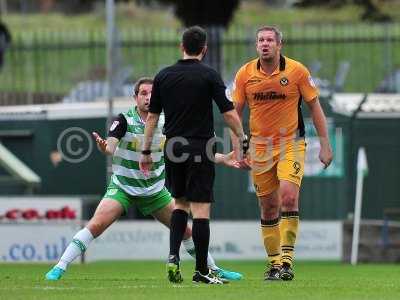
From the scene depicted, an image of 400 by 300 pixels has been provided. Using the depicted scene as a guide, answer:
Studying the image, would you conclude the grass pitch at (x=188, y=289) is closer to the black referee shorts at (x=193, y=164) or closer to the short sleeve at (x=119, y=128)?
the black referee shorts at (x=193, y=164)

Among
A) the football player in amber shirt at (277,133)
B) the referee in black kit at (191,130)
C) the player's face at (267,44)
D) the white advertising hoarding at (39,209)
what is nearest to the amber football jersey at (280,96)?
the football player in amber shirt at (277,133)

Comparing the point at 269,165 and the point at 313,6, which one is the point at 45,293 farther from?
the point at 313,6

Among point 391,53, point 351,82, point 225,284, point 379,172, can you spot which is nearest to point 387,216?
point 379,172

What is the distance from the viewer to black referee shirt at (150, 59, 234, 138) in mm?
11320

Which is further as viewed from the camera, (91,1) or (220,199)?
(91,1)

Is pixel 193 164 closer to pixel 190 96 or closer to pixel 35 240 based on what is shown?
pixel 190 96

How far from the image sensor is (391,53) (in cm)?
2767

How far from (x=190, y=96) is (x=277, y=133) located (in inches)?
51.1

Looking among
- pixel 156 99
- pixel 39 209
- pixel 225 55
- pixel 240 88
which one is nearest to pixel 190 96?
pixel 156 99

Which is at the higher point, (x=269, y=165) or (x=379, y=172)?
(x=269, y=165)

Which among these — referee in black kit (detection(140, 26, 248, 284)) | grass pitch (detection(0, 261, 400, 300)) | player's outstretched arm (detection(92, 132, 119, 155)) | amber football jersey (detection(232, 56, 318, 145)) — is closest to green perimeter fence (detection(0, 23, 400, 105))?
amber football jersey (detection(232, 56, 318, 145))

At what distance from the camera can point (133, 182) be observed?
12508 millimetres

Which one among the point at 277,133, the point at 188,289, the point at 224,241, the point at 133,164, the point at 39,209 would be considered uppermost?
the point at 277,133

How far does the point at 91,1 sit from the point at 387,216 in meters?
10.8
